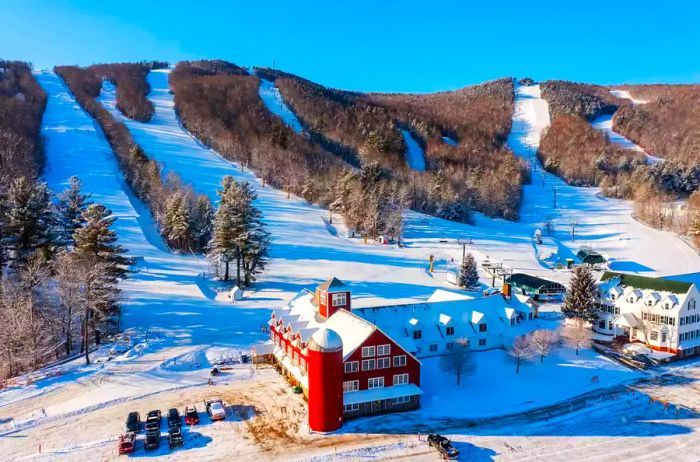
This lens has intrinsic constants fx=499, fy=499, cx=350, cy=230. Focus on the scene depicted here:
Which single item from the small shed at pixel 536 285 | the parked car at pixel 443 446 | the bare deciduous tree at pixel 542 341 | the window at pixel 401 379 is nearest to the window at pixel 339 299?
the window at pixel 401 379

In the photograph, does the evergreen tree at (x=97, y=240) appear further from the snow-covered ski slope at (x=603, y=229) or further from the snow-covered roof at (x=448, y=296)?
the snow-covered ski slope at (x=603, y=229)

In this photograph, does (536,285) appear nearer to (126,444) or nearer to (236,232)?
(236,232)

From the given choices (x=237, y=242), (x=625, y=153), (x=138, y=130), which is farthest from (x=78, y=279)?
(x=625, y=153)

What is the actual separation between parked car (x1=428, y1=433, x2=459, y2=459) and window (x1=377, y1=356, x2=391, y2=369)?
5.84m

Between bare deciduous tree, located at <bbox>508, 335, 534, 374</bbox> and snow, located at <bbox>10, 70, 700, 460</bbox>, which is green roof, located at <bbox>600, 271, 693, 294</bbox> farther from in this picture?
bare deciduous tree, located at <bbox>508, 335, 534, 374</bbox>

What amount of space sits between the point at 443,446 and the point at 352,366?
7.70 meters

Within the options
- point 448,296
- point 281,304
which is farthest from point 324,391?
point 281,304

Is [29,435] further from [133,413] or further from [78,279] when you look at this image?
[78,279]

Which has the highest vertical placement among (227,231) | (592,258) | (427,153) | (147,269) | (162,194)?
(427,153)

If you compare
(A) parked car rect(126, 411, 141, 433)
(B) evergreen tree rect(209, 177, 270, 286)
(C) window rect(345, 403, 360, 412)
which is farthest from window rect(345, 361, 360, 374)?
(B) evergreen tree rect(209, 177, 270, 286)

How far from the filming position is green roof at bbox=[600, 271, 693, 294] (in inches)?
1728

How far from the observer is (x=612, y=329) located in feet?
153

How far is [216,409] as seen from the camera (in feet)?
98.4

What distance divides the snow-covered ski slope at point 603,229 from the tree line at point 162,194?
60671mm
